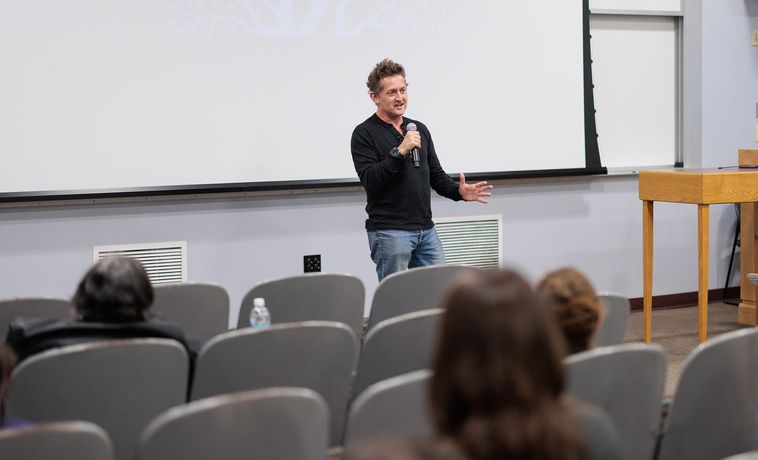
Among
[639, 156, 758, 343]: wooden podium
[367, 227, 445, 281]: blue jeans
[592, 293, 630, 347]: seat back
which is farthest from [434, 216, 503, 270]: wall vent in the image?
[592, 293, 630, 347]: seat back

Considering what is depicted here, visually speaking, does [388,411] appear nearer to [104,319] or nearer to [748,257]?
[104,319]

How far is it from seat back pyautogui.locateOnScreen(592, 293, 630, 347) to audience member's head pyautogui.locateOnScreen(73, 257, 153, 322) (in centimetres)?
134

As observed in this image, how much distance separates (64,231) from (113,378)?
3.15m

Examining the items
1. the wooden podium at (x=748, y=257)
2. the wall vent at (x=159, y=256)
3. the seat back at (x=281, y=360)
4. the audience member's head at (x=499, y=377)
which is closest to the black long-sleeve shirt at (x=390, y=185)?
the wall vent at (x=159, y=256)

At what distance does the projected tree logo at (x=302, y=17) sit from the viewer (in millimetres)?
5254

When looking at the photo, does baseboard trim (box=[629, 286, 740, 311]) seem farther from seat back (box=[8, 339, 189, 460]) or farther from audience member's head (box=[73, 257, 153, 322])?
seat back (box=[8, 339, 189, 460])

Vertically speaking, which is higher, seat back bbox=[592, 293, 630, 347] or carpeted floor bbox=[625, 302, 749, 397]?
seat back bbox=[592, 293, 630, 347]

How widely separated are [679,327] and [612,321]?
3.49 meters

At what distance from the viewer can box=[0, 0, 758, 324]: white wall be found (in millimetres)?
5137

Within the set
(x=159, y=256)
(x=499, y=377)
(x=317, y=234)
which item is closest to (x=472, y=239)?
(x=317, y=234)

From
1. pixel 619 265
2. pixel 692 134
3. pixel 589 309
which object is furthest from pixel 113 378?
pixel 692 134

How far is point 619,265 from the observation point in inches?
262

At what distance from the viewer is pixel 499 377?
4.08ft

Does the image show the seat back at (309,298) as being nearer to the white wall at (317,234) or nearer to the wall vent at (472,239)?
the white wall at (317,234)
